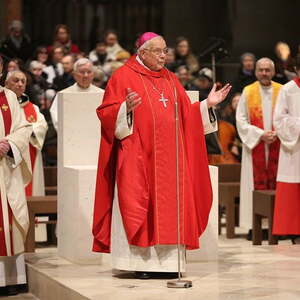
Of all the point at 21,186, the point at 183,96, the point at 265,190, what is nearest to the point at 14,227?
the point at 21,186

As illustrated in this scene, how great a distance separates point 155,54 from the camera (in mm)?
8188

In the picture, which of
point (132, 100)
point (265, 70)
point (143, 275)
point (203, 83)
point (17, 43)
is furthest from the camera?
point (17, 43)

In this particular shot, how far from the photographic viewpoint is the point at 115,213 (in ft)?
27.0

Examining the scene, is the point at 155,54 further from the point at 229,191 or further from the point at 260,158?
the point at 229,191

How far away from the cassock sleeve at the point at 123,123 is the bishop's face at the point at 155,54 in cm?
51

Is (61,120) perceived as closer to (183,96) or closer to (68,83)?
(183,96)

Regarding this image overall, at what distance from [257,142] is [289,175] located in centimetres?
123

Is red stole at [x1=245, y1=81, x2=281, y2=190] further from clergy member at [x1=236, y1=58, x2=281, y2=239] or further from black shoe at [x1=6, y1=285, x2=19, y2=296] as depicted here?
black shoe at [x1=6, y1=285, x2=19, y2=296]

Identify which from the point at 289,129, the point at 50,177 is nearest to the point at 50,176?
the point at 50,177

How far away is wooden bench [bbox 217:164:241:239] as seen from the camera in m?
12.0

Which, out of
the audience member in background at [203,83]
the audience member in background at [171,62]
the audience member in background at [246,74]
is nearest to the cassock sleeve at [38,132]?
the audience member in background at [203,83]

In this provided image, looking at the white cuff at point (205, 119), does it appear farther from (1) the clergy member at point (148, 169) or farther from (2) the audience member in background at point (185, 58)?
(2) the audience member in background at point (185, 58)

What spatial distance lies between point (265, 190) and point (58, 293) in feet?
13.6

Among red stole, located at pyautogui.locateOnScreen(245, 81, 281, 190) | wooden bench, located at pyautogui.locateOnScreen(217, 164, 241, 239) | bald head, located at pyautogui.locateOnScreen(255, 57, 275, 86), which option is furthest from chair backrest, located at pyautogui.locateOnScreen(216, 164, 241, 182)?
bald head, located at pyautogui.locateOnScreen(255, 57, 275, 86)
